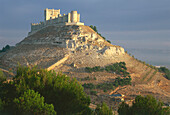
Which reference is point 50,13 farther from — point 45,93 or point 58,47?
point 45,93

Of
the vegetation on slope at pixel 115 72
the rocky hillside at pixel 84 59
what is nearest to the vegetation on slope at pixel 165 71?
the rocky hillside at pixel 84 59

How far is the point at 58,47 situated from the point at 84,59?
684 cm

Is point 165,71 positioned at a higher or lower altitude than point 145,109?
higher

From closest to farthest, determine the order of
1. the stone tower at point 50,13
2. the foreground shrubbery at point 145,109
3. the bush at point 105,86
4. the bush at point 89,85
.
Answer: the foreground shrubbery at point 145,109 < the bush at point 89,85 < the bush at point 105,86 < the stone tower at point 50,13

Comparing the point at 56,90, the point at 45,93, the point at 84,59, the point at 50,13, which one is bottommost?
the point at 45,93

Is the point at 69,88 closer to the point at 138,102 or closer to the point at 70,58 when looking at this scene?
the point at 138,102

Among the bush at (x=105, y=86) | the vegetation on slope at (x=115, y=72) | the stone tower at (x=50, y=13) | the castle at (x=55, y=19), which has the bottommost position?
the bush at (x=105, y=86)

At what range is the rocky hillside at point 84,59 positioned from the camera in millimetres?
37219

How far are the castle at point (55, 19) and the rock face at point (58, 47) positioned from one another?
1596 mm

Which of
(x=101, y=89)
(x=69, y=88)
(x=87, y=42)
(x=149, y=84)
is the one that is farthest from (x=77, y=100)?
(x=87, y=42)

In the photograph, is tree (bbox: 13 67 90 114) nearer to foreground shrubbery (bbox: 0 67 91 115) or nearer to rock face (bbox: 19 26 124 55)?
foreground shrubbery (bbox: 0 67 91 115)

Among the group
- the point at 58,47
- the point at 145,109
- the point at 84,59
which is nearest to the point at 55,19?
the point at 58,47

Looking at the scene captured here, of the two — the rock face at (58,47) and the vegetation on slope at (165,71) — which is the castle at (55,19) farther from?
the vegetation on slope at (165,71)

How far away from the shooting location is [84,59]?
42500mm
